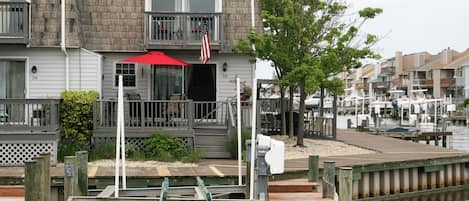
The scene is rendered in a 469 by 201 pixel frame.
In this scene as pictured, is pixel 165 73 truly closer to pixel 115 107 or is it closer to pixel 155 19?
pixel 155 19

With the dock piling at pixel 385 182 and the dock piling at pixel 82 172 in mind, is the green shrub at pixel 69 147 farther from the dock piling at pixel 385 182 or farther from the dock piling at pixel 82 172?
the dock piling at pixel 385 182

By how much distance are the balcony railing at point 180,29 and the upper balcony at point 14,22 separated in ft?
12.7

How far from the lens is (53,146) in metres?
19.4

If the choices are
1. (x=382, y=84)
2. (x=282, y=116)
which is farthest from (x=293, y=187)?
(x=382, y=84)

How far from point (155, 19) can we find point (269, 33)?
12.8 feet

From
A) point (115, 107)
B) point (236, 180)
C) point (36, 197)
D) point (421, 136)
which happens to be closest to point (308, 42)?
point (115, 107)

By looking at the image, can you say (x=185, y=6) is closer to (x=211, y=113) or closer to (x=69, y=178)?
→ (x=211, y=113)

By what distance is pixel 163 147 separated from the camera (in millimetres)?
20047

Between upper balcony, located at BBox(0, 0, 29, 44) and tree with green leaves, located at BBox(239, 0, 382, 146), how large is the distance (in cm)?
686

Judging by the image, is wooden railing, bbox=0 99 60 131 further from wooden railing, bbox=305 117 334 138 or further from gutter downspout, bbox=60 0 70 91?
wooden railing, bbox=305 117 334 138

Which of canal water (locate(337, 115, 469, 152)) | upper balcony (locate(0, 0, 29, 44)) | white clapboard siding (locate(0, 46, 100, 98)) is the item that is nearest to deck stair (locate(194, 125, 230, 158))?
white clapboard siding (locate(0, 46, 100, 98))

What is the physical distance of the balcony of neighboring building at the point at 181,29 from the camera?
2295cm

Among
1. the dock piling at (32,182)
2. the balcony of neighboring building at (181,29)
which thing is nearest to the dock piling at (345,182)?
the dock piling at (32,182)

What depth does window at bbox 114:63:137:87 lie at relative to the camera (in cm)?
2373
